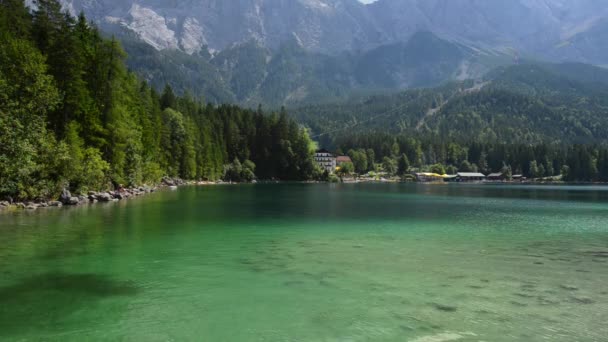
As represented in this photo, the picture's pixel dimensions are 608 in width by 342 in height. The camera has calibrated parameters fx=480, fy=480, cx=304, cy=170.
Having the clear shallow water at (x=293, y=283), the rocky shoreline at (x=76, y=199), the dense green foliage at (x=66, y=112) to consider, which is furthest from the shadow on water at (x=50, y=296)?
the rocky shoreline at (x=76, y=199)

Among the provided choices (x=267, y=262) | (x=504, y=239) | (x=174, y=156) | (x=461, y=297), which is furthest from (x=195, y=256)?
(x=174, y=156)

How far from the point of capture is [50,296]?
17.3 metres

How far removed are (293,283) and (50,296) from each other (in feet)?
30.0

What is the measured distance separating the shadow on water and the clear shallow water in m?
0.06

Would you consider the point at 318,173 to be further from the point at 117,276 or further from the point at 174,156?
the point at 117,276

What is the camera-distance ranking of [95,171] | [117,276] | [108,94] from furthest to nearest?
[108,94] < [95,171] < [117,276]

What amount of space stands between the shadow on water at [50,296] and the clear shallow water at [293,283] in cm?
6

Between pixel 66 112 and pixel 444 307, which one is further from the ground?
pixel 66 112

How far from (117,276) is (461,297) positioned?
14.3 metres

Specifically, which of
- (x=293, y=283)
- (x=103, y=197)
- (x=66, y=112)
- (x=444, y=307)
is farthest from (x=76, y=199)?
(x=444, y=307)

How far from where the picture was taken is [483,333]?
1417cm

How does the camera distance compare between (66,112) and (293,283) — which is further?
(66,112)

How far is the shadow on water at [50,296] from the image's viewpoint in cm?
1455

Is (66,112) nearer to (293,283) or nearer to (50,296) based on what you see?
(50,296)
